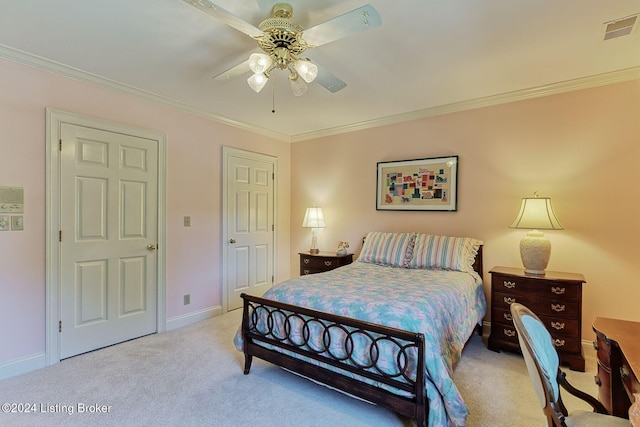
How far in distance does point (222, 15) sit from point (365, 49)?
1166 millimetres

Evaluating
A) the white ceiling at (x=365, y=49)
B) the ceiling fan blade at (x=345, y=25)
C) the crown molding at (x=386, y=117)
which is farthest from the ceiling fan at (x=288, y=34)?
the crown molding at (x=386, y=117)

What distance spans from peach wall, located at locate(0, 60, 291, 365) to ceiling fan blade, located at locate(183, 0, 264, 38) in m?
2.04

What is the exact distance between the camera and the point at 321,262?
13.6ft

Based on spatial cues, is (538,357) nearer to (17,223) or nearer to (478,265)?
(478,265)

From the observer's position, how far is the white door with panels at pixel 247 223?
4.13m

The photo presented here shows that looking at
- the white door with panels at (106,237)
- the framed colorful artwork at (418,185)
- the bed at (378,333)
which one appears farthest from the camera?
the framed colorful artwork at (418,185)

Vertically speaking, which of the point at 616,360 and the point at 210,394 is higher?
the point at 616,360

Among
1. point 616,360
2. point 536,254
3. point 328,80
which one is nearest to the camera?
point 616,360

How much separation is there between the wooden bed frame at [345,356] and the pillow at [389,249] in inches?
63.0

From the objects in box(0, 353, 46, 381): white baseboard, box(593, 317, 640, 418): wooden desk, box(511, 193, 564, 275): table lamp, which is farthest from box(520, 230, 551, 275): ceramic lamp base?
box(0, 353, 46, 381): white baseboard

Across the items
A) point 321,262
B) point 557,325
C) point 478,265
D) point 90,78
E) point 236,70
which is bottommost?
point 557,325

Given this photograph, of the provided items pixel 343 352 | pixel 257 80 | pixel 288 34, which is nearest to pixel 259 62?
pixel 257 80

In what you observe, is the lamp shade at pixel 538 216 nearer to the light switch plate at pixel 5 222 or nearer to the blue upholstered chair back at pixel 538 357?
the blue upholstered chair back at pixel 538 357

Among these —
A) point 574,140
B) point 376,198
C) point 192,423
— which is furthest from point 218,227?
point 574,140
